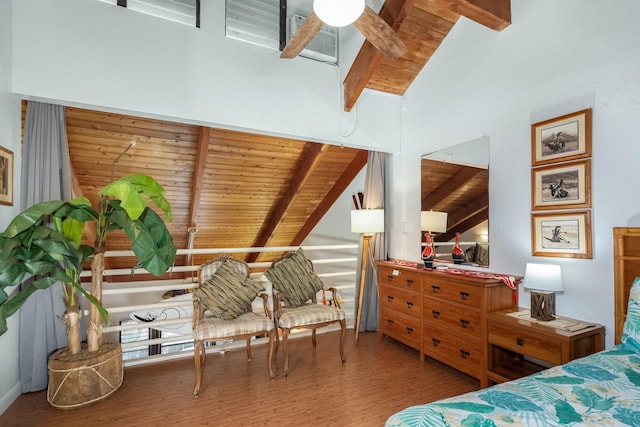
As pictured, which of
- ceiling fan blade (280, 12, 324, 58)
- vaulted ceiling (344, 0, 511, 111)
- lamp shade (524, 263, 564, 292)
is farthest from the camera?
vaulted ceiling (344, 0, 511, 111)

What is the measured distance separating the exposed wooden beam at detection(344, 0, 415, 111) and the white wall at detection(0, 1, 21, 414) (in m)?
2.95

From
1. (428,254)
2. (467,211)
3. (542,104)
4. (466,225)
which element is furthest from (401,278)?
(542,104)

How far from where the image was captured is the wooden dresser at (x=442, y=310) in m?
2.69

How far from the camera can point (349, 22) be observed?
2064 millimetres

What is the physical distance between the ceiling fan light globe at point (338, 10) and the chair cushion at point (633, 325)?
7.59 ft

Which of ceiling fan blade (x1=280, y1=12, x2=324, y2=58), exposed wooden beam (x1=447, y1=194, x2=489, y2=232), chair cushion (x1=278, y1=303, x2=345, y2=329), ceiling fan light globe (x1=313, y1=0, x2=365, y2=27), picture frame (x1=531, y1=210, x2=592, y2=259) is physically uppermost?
ceiling fan blade (x1=280, y1=12, x2=324, y2=58)

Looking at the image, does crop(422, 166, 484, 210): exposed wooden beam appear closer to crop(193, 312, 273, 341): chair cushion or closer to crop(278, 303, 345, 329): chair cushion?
crop(278, 303, 345, 329): chair cushion

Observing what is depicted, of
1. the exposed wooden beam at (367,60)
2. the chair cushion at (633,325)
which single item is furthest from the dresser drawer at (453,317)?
the exposed wooden beam at (367,60)

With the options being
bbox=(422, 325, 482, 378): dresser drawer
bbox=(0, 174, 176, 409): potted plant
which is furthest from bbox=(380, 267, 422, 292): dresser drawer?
→ bbox=(0, 174, 176, 409): potted plant

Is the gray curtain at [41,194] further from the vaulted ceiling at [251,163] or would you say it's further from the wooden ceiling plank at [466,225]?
the wooden ceiling plank at [466,225]

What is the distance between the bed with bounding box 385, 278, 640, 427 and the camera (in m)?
1.15

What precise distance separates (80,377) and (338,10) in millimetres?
3082

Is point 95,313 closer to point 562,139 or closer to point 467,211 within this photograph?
point 467,211

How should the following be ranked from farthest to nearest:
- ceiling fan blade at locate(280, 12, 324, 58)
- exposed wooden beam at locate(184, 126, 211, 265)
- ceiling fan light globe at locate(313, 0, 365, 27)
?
exposed wooden beam at locate(184, 126, 211, 265)
ceiling fan blade at locate(280, 12, 324, 58)
ceiling fan light globe at locate(313, 0, 365, 27)
